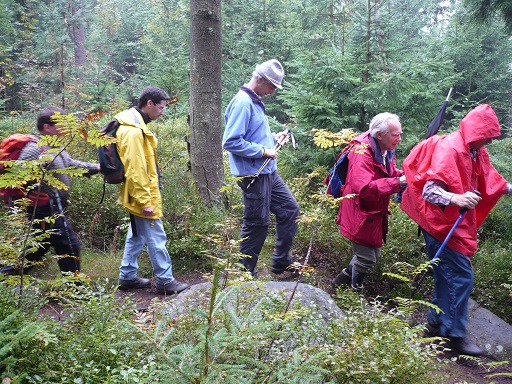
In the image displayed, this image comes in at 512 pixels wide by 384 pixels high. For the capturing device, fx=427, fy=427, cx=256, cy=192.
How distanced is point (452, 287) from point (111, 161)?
3.82m

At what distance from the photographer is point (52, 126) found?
4359mm

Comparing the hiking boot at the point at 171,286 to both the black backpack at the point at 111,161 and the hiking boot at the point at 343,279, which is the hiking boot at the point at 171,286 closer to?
the black backpack at the point at 111,161

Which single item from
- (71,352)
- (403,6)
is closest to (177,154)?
(71,352)

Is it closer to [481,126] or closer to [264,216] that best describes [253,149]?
[264,216]

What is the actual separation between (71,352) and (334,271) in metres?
4.37

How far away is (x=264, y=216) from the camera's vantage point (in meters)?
4.93

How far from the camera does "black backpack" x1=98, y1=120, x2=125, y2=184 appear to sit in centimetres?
449

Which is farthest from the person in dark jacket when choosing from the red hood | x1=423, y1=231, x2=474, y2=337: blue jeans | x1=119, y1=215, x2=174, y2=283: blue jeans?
the red hood

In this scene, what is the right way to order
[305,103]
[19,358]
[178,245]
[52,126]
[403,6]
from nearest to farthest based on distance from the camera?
1. [19,358]
2. [52,126]
3. [178,245]
4. [305,103]
5. [403,6]

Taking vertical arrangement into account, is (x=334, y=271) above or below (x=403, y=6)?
below

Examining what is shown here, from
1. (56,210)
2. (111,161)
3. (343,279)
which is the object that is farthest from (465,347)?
(56,210)

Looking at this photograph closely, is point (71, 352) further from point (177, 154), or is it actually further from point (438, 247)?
point (177, 154)

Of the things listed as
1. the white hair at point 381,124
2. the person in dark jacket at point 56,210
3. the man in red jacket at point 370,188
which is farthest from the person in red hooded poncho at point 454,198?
the person in dark jacket at point 56,210

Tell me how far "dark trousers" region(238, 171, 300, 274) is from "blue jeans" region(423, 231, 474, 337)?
1.60 metres
